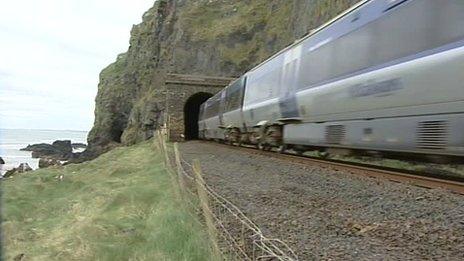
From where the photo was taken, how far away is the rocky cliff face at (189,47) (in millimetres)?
52250

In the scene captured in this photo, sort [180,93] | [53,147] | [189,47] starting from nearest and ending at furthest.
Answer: [180,93], [189,47], [53,147]

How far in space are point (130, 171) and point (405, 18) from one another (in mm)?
13308

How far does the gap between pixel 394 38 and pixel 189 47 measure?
52.5 meters

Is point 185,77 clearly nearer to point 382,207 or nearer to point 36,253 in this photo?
point 36,253

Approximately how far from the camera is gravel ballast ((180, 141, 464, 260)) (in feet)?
15.9

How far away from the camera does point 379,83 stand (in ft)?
29.3

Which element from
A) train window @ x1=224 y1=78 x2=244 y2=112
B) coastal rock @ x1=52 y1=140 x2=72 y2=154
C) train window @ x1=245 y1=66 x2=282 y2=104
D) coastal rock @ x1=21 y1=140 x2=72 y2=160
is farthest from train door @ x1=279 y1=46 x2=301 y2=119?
coastal rock @ x1=52 y1=140 x2=72 y2=154

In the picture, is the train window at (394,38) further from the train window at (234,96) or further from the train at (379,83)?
the train window at (234,96)

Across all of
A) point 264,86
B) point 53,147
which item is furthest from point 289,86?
point 53,147

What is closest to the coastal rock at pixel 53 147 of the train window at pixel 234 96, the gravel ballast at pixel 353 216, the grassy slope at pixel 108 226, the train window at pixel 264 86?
the train window at pixel 234 96

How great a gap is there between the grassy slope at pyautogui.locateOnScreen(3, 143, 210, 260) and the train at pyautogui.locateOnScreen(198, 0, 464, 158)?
359 cm

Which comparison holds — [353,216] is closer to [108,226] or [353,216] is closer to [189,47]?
[108,226]

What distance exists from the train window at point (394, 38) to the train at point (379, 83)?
2 cm

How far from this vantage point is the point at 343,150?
11359mm
